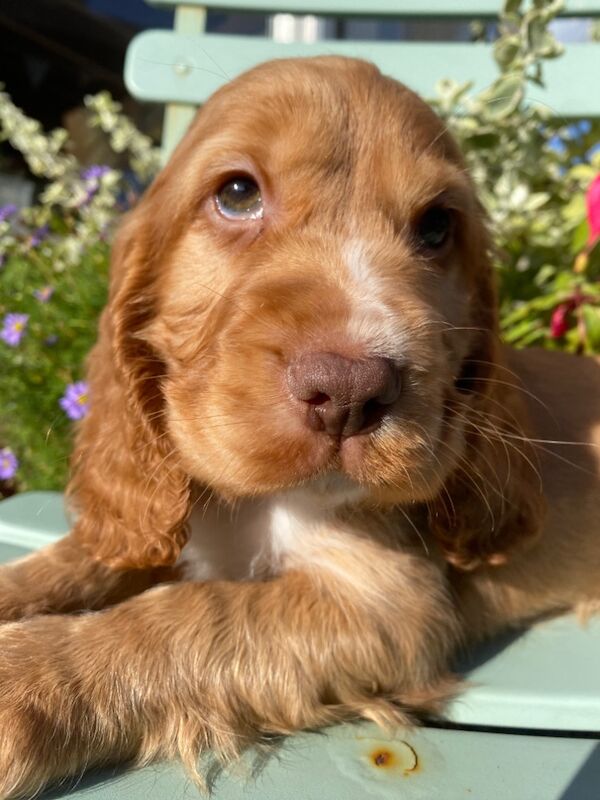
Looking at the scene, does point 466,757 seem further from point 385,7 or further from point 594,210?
point 385,7

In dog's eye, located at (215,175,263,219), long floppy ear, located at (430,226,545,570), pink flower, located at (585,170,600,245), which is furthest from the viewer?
pink flower, located at (585,170,600,245)

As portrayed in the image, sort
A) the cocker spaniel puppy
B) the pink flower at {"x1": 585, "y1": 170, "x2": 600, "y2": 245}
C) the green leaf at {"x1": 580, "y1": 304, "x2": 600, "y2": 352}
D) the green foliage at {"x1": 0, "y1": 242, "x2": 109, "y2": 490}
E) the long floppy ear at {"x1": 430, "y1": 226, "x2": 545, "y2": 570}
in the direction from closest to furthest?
the cocker spaniel puppy < the long floppy ear at {"x1": 430, "y1": 226, "x2": 545, "y2": 570} < the pink flower at {"x1": 585, "y1": 170, "x2": 600, "y2": 245} < the green leaf at {"x1": 580, "y1": 304, "x2": 600, "y2": 352} < the green foliage at {"x1": 0, "y1": 242, "x2": 109, "y2": 490}

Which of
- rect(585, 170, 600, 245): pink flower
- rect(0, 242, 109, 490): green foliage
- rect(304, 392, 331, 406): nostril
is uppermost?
rect(585, 170, 600, 245): pink flower

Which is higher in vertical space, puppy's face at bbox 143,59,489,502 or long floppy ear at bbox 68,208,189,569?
puppy's face at bbox 143,59,489,502

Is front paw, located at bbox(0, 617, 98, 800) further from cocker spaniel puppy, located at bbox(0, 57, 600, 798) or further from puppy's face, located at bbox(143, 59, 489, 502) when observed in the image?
puppy's face, located at bbox(143, 59, 489, 502)

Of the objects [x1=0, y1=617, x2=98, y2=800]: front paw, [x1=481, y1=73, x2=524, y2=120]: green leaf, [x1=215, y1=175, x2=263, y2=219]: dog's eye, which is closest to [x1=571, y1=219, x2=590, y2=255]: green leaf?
[x1=481, y1=73, x2=524, y2=120]: green leaf

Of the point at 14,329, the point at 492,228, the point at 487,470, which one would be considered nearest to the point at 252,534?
the point at 487,470
